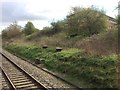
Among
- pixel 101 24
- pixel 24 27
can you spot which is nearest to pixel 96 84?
pixel 101 24

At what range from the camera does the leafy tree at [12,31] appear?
83625mm

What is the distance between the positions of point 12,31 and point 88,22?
5149 cm

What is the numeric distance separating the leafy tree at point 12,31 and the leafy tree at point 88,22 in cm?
4634

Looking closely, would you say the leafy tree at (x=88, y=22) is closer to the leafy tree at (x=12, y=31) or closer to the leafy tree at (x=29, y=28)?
the leafy tree at (x=29, y=28)

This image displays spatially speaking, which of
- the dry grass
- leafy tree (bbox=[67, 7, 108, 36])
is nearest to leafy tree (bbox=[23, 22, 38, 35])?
leafy tree (bbox=[67, 7, 108, 36])

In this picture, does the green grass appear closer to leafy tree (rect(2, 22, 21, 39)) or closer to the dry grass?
the dry grass

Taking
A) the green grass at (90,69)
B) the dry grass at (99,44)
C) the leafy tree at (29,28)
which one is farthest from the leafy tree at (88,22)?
the leafy tree at (29,28)

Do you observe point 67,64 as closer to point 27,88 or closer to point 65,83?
point 65,83

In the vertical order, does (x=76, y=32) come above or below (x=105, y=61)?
above

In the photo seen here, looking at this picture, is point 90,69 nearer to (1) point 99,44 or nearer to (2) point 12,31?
(1) point 99,44

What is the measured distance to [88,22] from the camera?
3662cm

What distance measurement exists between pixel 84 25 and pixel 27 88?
2627 cm

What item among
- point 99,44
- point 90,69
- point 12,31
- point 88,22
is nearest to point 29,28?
point 12,31

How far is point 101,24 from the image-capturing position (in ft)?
120
